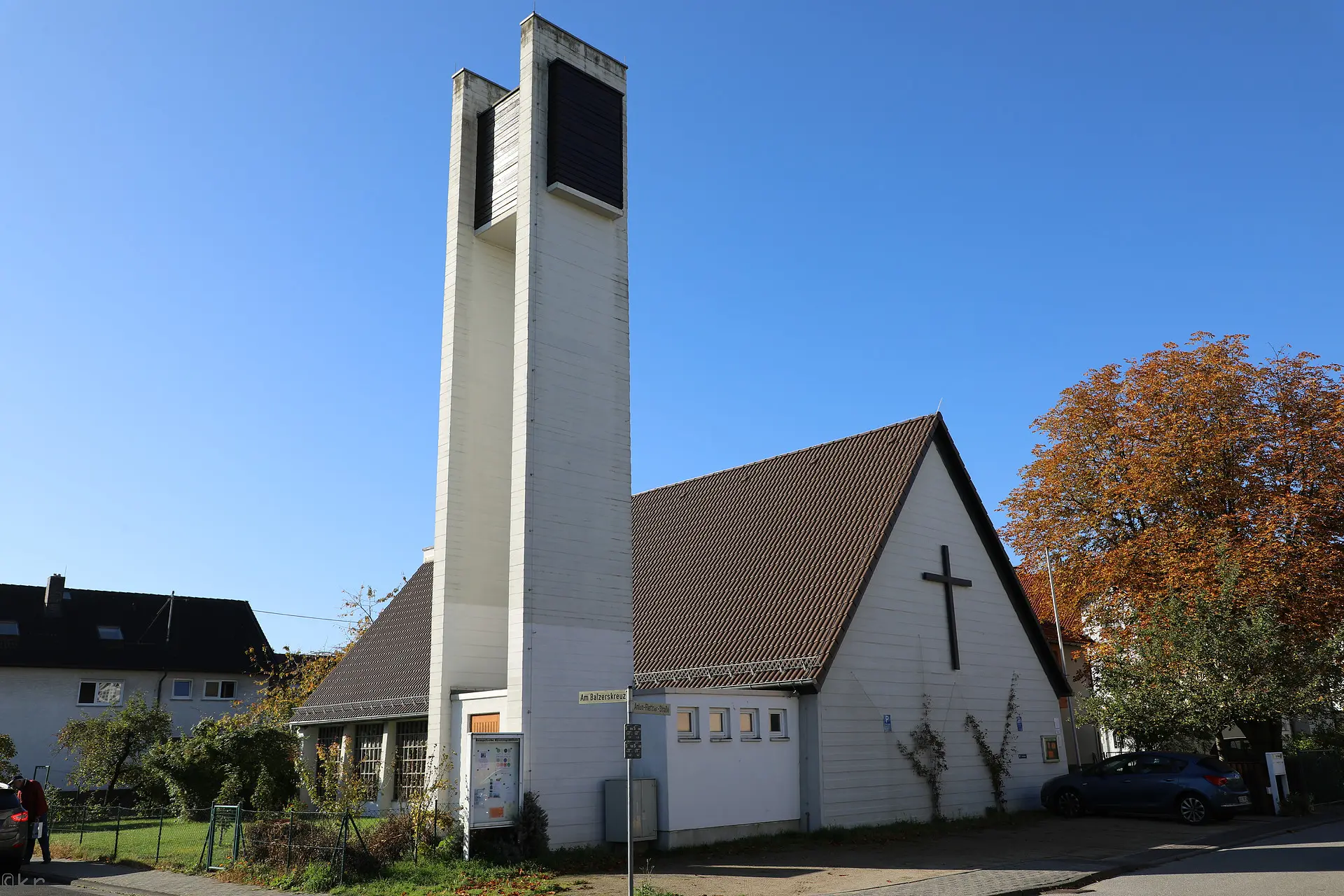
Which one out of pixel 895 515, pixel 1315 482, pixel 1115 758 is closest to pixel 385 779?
pixel 895 515

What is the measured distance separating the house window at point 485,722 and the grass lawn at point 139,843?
5364mm

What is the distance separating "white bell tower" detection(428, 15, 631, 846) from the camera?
17.8m

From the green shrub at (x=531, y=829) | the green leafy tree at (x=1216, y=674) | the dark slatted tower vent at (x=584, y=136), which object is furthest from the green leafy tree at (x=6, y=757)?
the green leafy tree at (x=1216, y=674)

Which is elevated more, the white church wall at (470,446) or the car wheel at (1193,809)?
the white church wall at (470,446)

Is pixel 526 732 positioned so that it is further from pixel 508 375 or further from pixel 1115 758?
pixel 1115 758

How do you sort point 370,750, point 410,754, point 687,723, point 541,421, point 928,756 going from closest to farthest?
point 541,421 < point 687,723 < point 928,756 < point 410,754 < point 370,750

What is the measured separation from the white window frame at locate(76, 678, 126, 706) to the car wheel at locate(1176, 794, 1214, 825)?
4382 centimetres

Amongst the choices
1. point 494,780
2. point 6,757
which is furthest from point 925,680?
point 6,757

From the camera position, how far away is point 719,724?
19750mm

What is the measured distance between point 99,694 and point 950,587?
40.2 m

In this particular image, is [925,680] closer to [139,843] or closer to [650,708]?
Answer: [650,708]

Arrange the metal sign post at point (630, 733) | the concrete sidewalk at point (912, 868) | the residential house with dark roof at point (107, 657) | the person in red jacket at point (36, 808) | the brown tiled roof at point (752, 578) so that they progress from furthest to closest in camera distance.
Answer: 1. the residential house with dark roof at point (107, 657)
2. the brown tiled roof at point (752, 578)
3. the person in red jacket at point (36, 808)
4. the concrete sidewalk at point (912, 868)
5. the metal sign post at point (630, 733)

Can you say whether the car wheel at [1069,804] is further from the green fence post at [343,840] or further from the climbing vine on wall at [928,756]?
the green fence post at [343,840]

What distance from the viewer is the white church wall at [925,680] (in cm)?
2177
